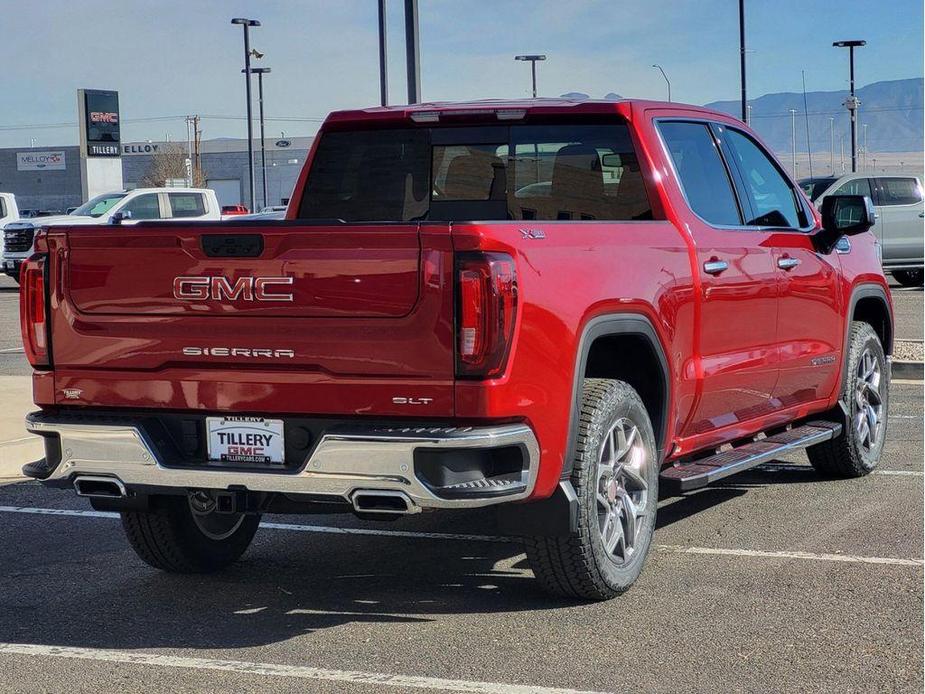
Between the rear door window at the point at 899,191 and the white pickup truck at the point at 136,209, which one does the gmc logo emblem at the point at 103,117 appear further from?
the rear door window at the point at 899,191

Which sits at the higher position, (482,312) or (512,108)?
(512,108)

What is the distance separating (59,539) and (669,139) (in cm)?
351

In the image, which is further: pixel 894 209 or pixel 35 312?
pixel 894 209

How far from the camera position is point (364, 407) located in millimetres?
5008

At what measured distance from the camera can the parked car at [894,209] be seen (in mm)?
24844

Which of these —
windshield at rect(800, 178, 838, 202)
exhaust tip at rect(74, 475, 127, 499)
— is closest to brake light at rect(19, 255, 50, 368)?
exhaust tip at rect(74, 475, 127, 499)

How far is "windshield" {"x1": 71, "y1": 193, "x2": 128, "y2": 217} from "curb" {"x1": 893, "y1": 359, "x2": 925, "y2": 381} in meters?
19.4

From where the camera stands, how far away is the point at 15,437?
31.7 feet

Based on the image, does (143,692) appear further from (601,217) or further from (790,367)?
(790,367)

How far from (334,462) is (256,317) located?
59 cm

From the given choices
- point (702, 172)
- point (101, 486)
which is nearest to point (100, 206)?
point (702, 172)

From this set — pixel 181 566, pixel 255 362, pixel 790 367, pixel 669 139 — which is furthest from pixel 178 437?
pixel 790 367

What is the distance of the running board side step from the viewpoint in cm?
616

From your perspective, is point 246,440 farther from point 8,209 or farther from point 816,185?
point 8,209
